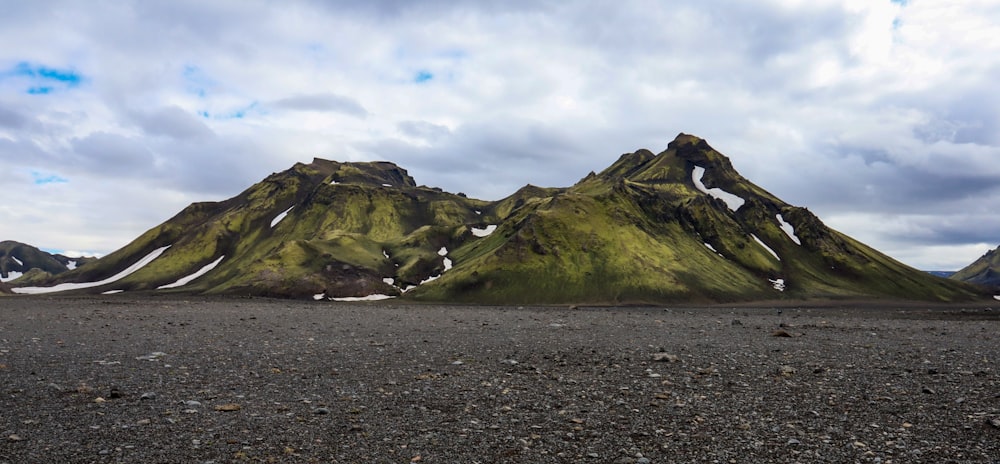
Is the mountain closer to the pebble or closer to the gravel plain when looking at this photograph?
the gravel plain

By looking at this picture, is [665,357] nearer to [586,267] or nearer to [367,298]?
[367,298]

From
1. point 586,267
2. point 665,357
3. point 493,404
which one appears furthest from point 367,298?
point 493,404

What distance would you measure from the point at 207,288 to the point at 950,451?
193 m

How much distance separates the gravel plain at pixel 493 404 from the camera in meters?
11.7

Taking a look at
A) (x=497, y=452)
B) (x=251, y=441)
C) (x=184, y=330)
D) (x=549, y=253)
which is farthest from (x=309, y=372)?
(x=549, y=253)

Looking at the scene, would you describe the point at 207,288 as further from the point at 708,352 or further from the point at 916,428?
the point at 916,428

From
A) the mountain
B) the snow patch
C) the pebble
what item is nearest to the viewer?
the pebble

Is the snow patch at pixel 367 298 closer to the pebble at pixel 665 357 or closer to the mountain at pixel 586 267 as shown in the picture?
the mountain at pixel 586 267

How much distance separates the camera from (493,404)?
628 inches

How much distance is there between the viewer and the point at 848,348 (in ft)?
91.2

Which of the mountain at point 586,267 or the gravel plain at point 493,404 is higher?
the mountain at point 586,267

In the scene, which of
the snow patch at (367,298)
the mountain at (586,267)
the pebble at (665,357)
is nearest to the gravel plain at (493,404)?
the pebble at (665,357)

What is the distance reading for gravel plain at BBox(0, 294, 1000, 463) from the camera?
11.7 metres

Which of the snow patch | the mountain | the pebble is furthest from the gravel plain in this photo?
the snow patch
